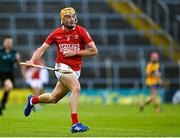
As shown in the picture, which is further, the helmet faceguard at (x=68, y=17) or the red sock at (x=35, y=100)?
the red sock at (x=35, y=100)

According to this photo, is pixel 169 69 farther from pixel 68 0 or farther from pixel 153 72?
pixel 153 72

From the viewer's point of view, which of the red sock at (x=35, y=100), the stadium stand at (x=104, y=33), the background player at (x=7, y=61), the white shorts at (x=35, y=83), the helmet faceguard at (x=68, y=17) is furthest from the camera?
the stadium stand at (x=104, y=33)

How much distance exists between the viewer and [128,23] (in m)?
39.0

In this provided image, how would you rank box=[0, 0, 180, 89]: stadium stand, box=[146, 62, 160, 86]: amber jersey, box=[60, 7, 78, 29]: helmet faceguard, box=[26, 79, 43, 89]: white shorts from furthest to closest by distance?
box=[0, 0, 180, 89]: stadium stand
box=[26, 79, 43, 89]: white shorts
box=[146, 62, 160, 86]: amber jersey
box=[60, 7, 78, 29]: helmet faceguard

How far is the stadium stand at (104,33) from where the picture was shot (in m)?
37.2

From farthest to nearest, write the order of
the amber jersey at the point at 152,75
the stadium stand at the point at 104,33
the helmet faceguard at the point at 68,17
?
the stadium stand at the point at 104,33 → the amber jersey at the point at 152,75 → the helmet faceguard at the point at 68,17

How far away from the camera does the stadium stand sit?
122ft

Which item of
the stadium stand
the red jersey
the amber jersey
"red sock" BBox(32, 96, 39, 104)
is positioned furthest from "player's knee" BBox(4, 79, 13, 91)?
the stadium stand

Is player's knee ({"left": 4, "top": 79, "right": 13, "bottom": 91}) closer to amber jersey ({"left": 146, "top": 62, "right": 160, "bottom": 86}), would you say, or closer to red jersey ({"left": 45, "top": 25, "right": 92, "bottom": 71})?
amber jersey ({"left": 146, "top": 62, "right": 160, "bottom": 86})

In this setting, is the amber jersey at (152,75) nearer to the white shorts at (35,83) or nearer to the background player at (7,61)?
the white shorts at (35,83)

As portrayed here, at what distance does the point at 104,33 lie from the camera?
39.0 metres

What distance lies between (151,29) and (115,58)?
2423 mm

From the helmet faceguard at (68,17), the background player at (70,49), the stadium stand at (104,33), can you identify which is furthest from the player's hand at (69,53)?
the stadium stand at (104,33)

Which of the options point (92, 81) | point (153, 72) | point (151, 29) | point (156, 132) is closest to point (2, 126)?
point (156, 132)
